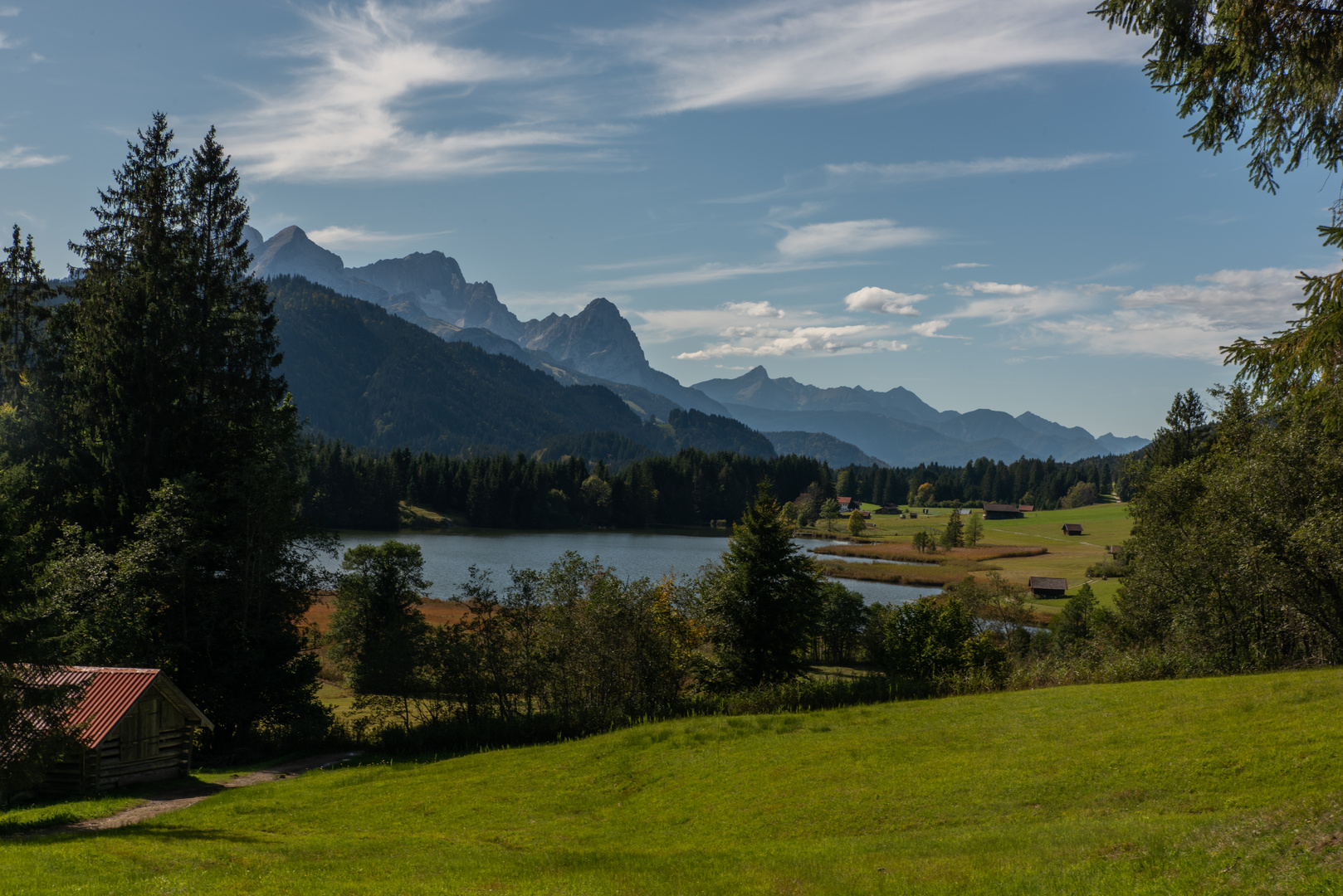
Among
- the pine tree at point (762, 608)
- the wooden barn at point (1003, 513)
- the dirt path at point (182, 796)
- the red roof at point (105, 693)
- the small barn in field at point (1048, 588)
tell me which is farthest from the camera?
the wooden barn at point (1003, 513)

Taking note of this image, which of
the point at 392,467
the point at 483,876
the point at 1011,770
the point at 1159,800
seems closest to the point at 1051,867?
the point at 1159,800

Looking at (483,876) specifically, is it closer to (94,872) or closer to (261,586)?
(94,872)

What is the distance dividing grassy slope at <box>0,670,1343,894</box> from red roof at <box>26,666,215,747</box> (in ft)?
13.6

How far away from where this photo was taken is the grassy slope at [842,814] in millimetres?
10867

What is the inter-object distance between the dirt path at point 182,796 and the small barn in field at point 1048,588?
227 feet

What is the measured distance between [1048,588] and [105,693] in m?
78.2

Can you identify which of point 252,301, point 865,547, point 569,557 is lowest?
point 865,547

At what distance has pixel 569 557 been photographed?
1318 inches

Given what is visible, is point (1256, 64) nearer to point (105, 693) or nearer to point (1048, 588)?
point (105, 693)

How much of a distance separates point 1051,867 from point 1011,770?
6219mm

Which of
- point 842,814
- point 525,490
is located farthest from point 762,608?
point 525,490

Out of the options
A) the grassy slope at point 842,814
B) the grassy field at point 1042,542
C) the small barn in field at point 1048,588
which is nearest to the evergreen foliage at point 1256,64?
the grassy slope at point 842,814

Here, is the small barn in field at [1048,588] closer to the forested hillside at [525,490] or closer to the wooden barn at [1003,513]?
the forested hillside at [525,490]

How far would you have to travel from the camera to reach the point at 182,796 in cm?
2308
